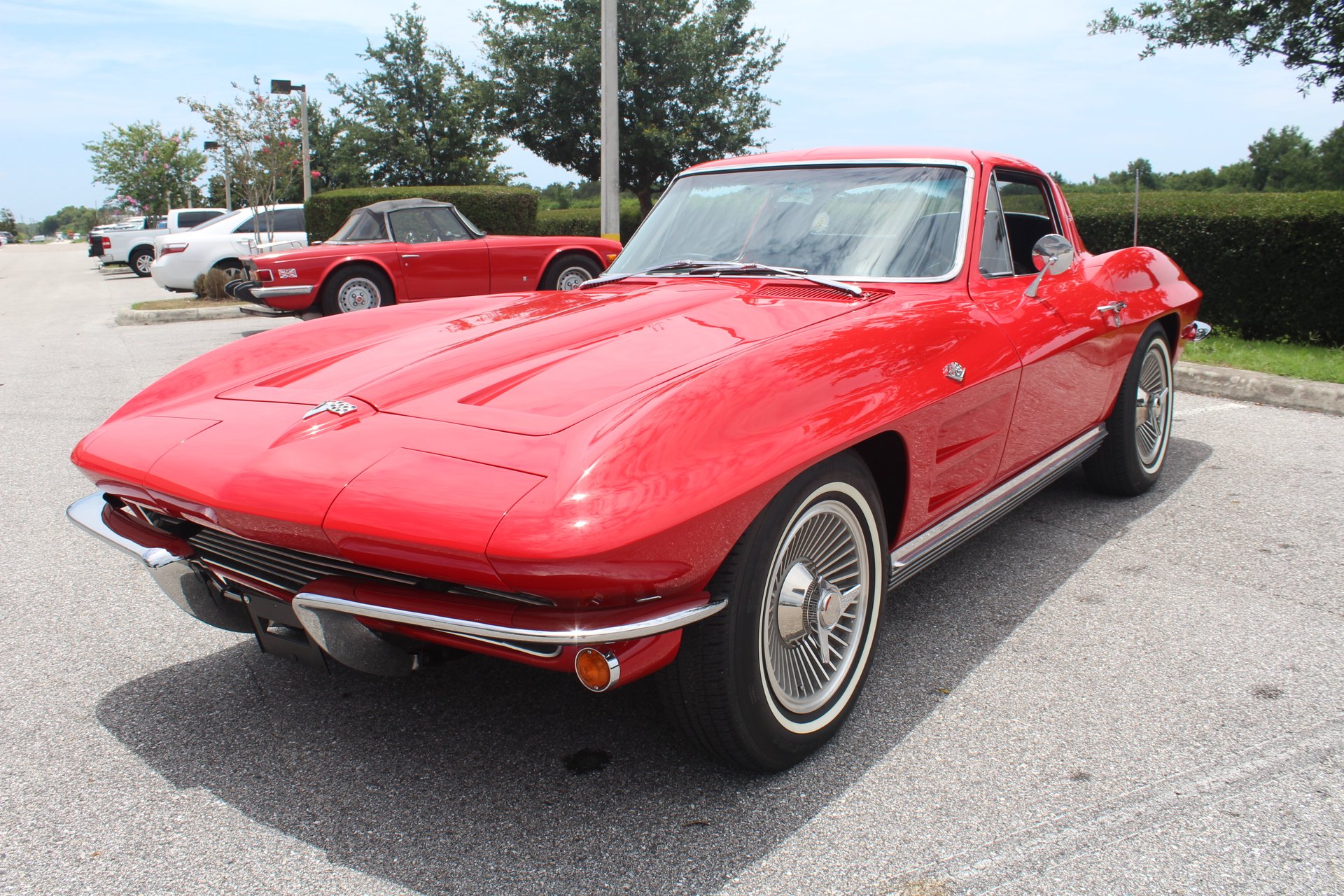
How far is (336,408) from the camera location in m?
2.28

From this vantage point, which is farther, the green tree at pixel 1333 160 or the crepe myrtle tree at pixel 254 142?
the green tree at pixel 1333 160

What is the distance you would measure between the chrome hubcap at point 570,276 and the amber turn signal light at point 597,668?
9151 millimetres

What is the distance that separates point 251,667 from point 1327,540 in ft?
12.8

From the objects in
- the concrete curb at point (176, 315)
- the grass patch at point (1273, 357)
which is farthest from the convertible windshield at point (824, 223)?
the concrete curb at point (176, 315)

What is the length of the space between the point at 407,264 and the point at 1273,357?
782cm

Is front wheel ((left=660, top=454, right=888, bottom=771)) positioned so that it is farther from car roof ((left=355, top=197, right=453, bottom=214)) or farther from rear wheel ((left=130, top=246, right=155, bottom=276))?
rear wheel ((left=130, top=246, right=155, bottom=276))

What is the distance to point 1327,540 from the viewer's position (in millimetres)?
3873

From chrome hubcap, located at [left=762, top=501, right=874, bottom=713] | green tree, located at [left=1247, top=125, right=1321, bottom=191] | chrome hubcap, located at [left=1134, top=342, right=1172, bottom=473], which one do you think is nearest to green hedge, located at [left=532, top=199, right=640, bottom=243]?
chrome hubcap, located at [left=1134, top=342, right=1172, bottom=473]

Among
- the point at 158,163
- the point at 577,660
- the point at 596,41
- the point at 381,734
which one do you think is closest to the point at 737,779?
the point at 577,660

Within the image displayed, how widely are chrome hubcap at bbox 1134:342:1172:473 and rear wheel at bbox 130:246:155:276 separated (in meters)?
24.6

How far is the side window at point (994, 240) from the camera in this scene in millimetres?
3355

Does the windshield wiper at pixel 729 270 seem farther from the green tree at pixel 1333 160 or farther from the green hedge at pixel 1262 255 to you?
the green tree at pixel 1333 160

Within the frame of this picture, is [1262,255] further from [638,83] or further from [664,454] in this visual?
[638,83]

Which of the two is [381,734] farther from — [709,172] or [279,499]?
[709,172]
